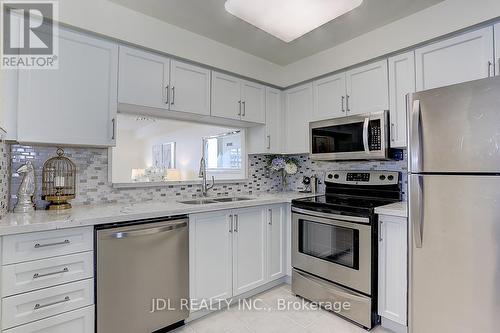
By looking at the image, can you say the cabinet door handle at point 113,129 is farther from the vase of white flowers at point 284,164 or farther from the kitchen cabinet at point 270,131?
the vase of white flowers at point 284,164

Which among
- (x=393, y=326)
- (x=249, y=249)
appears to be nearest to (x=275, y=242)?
(x=249, y=249)

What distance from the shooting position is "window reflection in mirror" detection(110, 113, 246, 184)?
2801mm

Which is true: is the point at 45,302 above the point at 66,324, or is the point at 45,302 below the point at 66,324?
above

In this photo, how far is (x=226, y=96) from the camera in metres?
2.60

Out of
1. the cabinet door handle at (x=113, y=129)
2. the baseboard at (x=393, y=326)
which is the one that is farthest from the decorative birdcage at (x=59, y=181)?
the baseboard at (x=393, y=326)

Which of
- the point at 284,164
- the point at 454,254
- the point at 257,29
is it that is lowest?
Answer: the point at 454,254

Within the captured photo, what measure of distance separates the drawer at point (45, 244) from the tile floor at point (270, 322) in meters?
1.00

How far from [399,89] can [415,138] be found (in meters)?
0.83

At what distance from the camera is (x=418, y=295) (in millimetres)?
1567

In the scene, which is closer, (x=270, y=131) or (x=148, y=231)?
(x=148, y=231)

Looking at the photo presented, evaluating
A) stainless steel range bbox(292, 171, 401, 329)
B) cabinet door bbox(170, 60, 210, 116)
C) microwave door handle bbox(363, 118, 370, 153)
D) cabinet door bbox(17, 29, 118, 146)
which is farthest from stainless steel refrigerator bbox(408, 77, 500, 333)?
cabinet door bbox(17, 29, 118, 146)

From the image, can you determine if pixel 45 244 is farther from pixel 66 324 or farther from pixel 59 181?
pixel 59 181

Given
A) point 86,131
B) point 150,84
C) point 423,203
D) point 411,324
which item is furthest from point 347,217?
point 86,131

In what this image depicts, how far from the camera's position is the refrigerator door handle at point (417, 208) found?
1537 millimetres
